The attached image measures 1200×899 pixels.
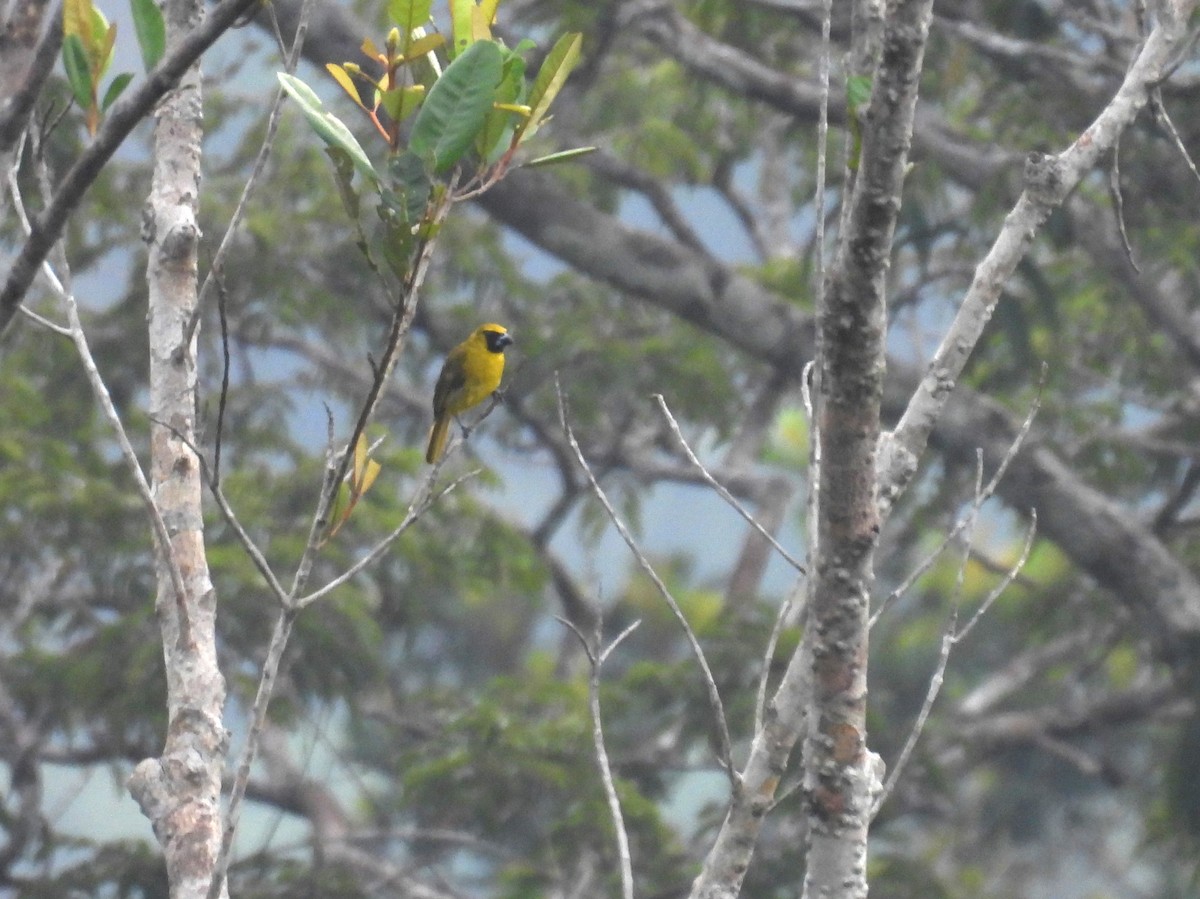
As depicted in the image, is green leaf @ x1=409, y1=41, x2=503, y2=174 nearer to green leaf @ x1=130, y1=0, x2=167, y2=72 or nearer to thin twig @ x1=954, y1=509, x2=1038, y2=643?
green leaf @ x1=130, y1=0, x2=167, y2=72

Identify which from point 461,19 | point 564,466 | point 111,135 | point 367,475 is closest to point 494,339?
point 367,475

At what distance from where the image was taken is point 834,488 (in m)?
2.22

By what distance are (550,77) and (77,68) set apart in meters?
0.62

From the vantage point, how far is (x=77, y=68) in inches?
86.7

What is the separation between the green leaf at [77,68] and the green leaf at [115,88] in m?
0.03

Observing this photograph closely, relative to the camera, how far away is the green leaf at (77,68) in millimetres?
2188

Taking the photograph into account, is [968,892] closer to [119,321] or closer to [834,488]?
[119,321]

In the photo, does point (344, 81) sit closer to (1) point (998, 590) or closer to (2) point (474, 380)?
(1) point (998, 590)

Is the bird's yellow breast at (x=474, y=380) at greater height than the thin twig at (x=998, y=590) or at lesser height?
greater

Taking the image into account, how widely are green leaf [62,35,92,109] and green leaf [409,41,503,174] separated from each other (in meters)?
0.42

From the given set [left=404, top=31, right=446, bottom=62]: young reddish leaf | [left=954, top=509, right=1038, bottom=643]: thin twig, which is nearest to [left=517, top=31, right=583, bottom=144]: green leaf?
[left=404, top=31, right=446, bottom=62]: young reddish leaf

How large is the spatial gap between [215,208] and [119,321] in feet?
2.82

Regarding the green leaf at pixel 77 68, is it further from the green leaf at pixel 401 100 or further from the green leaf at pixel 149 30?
the green leaf at pixel 401 100

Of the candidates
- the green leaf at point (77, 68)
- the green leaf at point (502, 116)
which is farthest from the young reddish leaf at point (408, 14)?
the green leaf at point (77, 68)
